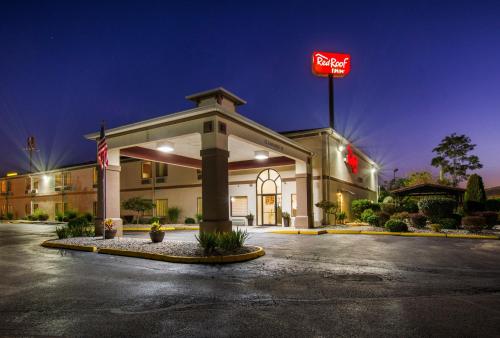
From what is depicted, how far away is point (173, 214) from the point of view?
30172 mm

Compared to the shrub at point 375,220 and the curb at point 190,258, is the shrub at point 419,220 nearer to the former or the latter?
the shrub at point 375,220

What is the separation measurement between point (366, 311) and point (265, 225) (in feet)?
66.8

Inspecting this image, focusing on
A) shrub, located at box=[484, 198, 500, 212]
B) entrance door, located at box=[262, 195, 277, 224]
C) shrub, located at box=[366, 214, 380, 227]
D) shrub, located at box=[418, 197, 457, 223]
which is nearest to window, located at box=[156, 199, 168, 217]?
entrance door, located at box=[262, 195, 277, 224]

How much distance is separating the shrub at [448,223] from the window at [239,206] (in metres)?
13.1

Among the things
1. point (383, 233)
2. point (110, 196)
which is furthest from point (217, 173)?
point (383, 233)

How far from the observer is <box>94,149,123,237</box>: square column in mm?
17109

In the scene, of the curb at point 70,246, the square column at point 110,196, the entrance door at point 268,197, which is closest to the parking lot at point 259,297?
the curb at point 70,246

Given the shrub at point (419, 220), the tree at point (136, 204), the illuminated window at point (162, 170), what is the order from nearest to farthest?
1. the shrub at point (419, 220)
2. the tree at point (136, 204)
3. the illuminated window at point (162, 170)

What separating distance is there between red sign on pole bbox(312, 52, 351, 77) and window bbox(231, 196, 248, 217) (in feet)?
60.7

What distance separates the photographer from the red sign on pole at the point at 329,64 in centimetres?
3816

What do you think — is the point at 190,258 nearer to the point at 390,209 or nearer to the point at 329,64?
the point at 390,209

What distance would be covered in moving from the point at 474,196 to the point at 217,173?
61.0 feet

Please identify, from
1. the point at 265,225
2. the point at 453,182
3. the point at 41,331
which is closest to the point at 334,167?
the point at 265,225

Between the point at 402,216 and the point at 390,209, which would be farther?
the point at 390,209
